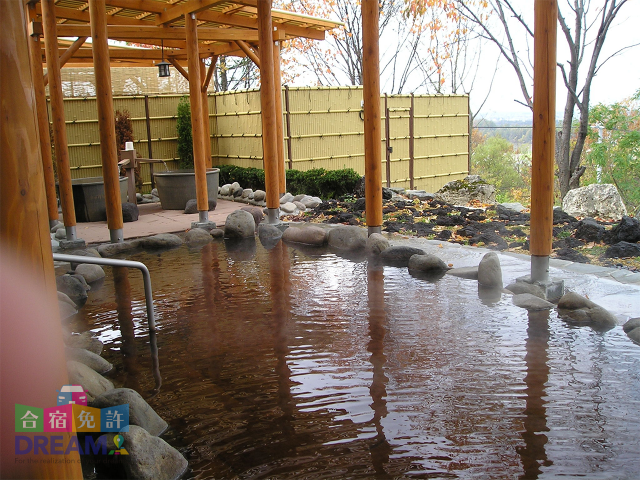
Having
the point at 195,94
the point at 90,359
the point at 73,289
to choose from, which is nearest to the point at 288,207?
the point at 195,94

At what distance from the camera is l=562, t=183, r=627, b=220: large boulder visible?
8883 mm

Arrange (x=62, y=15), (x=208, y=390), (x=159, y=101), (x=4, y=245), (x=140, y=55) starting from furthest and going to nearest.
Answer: (x=159, y=101) → (x=140, y=55) → (x=62, y=15) → (x=208, y=390) → (x=4, y=245)

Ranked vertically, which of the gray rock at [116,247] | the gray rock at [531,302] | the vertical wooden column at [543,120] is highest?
the vertical wooden column at [543,120]

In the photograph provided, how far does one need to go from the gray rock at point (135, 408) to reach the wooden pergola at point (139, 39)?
490 cm

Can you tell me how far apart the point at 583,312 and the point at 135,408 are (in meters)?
3.36

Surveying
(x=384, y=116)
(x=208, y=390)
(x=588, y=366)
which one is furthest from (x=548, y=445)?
(x=384, y=116)

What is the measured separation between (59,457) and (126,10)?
29.4 feet

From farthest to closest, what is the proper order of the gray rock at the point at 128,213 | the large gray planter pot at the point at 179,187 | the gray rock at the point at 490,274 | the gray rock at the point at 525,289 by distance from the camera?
the large gray planter pot at the point at 179,187, the gray rock at the point at 128,213, the gray rock at the point at 490,274, the gray rock at the point at 525,289

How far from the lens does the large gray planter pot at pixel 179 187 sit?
35.3ft

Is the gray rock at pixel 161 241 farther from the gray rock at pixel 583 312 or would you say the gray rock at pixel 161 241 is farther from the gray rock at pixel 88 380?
the gray rock at pixel 583 312

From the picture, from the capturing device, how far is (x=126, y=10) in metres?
9.07

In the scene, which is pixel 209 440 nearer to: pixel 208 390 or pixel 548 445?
pixel 208 390

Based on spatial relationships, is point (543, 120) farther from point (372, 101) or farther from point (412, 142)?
point (412, 142)

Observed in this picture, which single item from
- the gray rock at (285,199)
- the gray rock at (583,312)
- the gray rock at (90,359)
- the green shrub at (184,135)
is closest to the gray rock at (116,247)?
the gray rock at (285,199)
